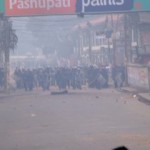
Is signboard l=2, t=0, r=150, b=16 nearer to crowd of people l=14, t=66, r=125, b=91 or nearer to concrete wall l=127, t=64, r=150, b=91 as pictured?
concrete wall l=127, t=64, r=150, b=91

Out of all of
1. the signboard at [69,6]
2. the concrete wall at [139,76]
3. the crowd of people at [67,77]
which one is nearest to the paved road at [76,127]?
the signboard at [69,6]

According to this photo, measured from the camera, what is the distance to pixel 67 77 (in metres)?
33.5

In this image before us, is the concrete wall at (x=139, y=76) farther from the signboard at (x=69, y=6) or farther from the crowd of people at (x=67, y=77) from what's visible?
the signboard at (x=69, y=6)

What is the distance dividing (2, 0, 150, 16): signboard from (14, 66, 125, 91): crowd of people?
12.5m

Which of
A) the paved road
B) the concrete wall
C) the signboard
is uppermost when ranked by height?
the signboard

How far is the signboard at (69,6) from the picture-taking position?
2047 centimetres

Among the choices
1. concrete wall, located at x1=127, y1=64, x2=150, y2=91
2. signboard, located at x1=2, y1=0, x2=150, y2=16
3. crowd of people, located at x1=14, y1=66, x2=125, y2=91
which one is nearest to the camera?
signboard, located at x1=2, y1=0, x2=150, y2=16

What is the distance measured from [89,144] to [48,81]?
23.5 m

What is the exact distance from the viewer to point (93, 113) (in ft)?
56.5

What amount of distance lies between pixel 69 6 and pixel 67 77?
43.0ft

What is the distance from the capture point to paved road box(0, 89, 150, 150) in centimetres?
1077

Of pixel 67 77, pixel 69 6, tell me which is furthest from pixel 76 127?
pixel 67 77

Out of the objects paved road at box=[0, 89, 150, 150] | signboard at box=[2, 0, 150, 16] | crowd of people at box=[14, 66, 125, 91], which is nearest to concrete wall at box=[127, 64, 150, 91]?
crowd of people at box=[14, 66, 125, 91]

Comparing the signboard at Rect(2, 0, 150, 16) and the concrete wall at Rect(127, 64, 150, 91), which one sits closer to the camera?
the signboard at Rect(2, 0, 150, 16)
